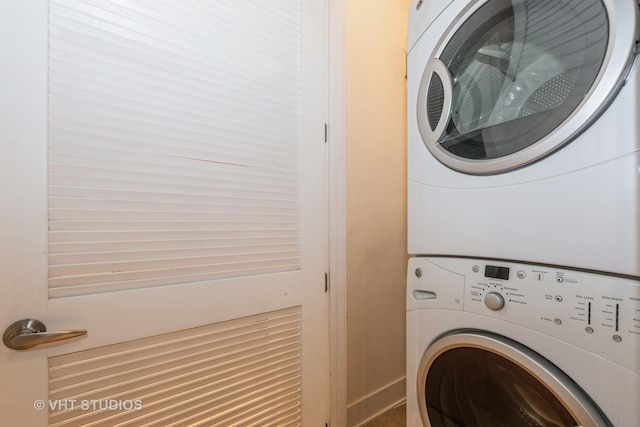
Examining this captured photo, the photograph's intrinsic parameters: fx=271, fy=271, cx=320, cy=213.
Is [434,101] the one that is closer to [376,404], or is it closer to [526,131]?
[526,131]

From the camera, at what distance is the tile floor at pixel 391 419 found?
1.42 m

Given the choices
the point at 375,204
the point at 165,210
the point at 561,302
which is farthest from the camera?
the point at 375,204

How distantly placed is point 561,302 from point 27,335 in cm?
123

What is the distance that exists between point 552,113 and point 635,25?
0.18 m

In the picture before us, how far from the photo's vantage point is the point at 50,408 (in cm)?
69

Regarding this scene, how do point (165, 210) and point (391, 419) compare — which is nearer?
point (165, 210)

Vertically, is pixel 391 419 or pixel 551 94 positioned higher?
pixel 551 94

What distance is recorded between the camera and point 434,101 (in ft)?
2.84

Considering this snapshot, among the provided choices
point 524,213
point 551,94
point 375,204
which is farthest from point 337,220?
point 551,94

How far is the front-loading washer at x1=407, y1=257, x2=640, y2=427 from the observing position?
531 millimetres

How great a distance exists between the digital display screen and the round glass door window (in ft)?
0.83

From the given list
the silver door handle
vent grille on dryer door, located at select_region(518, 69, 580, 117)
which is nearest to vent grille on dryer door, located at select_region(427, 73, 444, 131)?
vent grille on dryer door, located at select_region(518, 69, 580, 117)

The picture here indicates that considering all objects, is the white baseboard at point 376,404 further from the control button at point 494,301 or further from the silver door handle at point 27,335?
the silver door handle at point 27,335

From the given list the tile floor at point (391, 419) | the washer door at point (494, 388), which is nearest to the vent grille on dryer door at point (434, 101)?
the washer door at point (494, 388)
